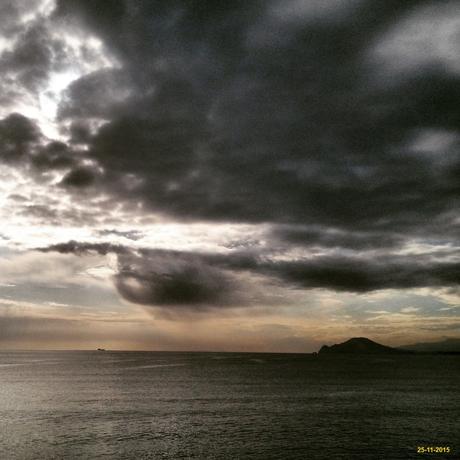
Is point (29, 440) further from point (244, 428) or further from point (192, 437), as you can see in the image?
point (244, 428)

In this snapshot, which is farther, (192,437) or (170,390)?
(170,390)

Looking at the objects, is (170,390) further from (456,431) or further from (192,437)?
(456,431)

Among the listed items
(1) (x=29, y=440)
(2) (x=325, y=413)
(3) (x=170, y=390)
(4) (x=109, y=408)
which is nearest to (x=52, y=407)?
(4) (x=109, y=408)

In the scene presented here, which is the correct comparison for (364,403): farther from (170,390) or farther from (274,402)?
(170,390)

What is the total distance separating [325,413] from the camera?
274 ft

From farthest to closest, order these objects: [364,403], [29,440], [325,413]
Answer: [364,403], [325,413], [29,440]

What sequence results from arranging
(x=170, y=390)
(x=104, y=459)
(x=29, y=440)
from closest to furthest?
(x=104, y=459)
(x=29, y=440)
(x=170, y=390)

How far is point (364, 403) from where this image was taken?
97875 millimetres

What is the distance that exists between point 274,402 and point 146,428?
39157mm

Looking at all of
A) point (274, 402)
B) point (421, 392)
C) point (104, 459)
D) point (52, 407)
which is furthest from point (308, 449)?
point (421, 392)

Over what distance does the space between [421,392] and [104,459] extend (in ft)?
345

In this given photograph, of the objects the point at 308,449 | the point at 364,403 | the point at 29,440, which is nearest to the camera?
the point at 308,449

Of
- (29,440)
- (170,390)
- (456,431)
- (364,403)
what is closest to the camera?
(29,440)

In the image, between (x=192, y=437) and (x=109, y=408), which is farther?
(x=109, y=408)
